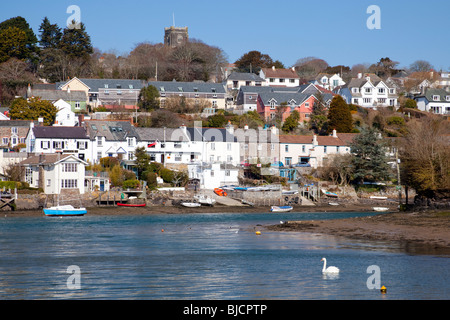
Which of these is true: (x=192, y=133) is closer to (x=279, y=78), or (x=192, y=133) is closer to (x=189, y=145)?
(x=189, y=145)

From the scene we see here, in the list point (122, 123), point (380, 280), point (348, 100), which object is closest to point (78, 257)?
point (380, 280)

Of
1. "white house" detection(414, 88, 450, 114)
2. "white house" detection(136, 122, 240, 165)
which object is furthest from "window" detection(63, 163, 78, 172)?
"white house" detection(414, 88, 450, 114)

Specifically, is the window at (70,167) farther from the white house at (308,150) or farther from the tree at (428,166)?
the tree at (428,166)

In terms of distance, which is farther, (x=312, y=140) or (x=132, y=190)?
(x=312, y=140)

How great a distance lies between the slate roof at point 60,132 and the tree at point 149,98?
21603 mm

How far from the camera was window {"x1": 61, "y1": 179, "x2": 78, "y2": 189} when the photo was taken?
225ft

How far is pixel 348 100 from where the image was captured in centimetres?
11462

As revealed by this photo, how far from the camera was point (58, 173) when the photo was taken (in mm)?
68125

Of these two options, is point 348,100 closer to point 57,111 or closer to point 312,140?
point 312,140

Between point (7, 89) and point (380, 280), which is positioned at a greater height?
point (7, 89)

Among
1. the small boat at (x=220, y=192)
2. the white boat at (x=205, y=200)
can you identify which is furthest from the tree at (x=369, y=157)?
the white boat at (x=205, y=200)

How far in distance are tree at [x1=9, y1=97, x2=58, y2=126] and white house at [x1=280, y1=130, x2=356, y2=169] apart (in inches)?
1277

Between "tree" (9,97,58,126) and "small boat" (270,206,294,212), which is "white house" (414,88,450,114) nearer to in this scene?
"small boat" (270,206,294,212)

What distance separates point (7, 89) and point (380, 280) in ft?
291
